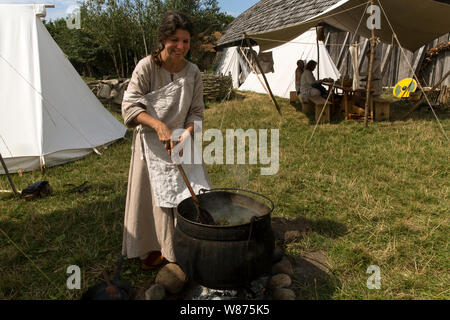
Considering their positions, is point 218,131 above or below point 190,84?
below

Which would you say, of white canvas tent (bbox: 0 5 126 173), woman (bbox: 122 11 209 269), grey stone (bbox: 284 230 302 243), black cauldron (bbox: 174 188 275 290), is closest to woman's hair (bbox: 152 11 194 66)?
woman (bbox: 122 11 209 269)

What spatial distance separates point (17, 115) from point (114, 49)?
13921mm

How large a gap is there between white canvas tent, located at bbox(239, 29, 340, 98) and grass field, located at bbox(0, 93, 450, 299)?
536cm

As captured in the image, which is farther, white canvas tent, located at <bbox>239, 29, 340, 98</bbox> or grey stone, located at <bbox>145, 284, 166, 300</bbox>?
white canvas tent, located at <bbox>239, 29, 340, 98</bbox>

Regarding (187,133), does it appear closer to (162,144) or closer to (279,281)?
(162,144)

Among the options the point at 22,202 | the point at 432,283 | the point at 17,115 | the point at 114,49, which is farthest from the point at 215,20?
the point at 432,283

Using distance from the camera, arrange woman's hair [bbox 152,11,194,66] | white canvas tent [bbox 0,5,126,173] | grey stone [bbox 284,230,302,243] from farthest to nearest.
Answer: white canvas tent [bbox 0,5,126,173] < grey stone [bbox 284,230,302,243] < woman's hair [bbox 152,11,194,66]

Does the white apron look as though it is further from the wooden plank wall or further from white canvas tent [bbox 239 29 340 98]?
white canvas tent [bbox 239 29 340 98]

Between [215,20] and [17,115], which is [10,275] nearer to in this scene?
[17,115]

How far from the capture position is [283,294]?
2.07m

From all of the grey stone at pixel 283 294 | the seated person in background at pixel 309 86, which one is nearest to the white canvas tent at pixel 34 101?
the grey stone at pixel 283 294

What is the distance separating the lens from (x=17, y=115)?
5.00 metres

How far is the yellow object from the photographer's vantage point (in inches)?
362
